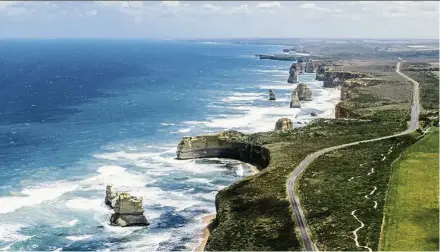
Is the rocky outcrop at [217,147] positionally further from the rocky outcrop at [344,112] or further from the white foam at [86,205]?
the rocky outcrop at [344,112]

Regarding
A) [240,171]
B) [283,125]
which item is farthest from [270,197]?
[283,125]

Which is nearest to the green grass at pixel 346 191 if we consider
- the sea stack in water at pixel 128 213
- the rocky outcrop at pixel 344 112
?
the sea stack in water at pixel 128 213

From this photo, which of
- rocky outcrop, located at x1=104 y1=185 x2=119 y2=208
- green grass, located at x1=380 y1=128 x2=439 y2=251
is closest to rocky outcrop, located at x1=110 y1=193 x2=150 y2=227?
rocky outcrop, located at x1=104 y1=185 x2=119 y2=208

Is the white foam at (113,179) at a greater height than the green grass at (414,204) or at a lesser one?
lesser

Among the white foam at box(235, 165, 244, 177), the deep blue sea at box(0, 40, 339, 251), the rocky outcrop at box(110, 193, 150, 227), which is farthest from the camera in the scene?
the white foam at box(235, 165, 244, 177)

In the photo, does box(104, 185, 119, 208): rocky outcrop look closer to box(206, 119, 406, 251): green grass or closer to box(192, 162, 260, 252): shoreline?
box(192, 162, 260, 252): shoreline

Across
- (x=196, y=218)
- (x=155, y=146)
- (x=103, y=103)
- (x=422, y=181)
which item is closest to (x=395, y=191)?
(x=422, y=181)
